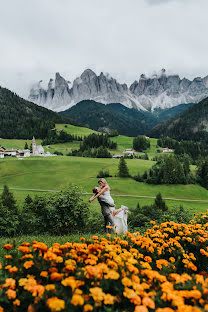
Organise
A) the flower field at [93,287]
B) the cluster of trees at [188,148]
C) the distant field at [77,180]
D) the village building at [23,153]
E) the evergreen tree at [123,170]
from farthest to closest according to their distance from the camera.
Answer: the cluster of trees at [188,148] < the village building at [23,153] < the evergreen tree at [123,170] < the distant field at [77,180] < the flower field at [93,287]

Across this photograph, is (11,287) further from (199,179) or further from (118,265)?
(199,179)

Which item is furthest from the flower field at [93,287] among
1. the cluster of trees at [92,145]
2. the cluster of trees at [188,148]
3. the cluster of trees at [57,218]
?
the cluster of trees at [188,148]

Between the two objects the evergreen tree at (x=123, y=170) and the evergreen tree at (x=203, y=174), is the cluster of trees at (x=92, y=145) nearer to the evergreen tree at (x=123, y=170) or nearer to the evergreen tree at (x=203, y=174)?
the evergreen tree at (x=123, y=170)

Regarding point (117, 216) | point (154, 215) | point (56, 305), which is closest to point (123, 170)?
point (154, 215)

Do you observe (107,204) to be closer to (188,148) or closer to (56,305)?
(56,305)

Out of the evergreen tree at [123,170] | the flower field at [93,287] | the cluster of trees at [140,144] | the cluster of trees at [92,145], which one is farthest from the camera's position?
the cluster of trees at [140,144]

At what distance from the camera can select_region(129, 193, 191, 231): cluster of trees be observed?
17906 mm

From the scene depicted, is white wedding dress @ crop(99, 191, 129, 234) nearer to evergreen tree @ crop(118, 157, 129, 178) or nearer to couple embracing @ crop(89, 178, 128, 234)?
couple embracing @ crop(89, 178, 128, 234)

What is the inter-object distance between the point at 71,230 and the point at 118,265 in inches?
501

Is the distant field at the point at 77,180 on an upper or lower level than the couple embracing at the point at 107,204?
lower

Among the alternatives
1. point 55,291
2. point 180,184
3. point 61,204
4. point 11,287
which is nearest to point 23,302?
point 11,287

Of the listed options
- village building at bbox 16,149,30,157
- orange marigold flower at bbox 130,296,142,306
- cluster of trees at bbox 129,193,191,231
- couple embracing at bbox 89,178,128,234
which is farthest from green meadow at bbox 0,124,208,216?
orange marigold flower at bbox 130,296,142,306

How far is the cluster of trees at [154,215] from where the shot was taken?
17906 mm

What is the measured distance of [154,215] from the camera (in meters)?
33.4
